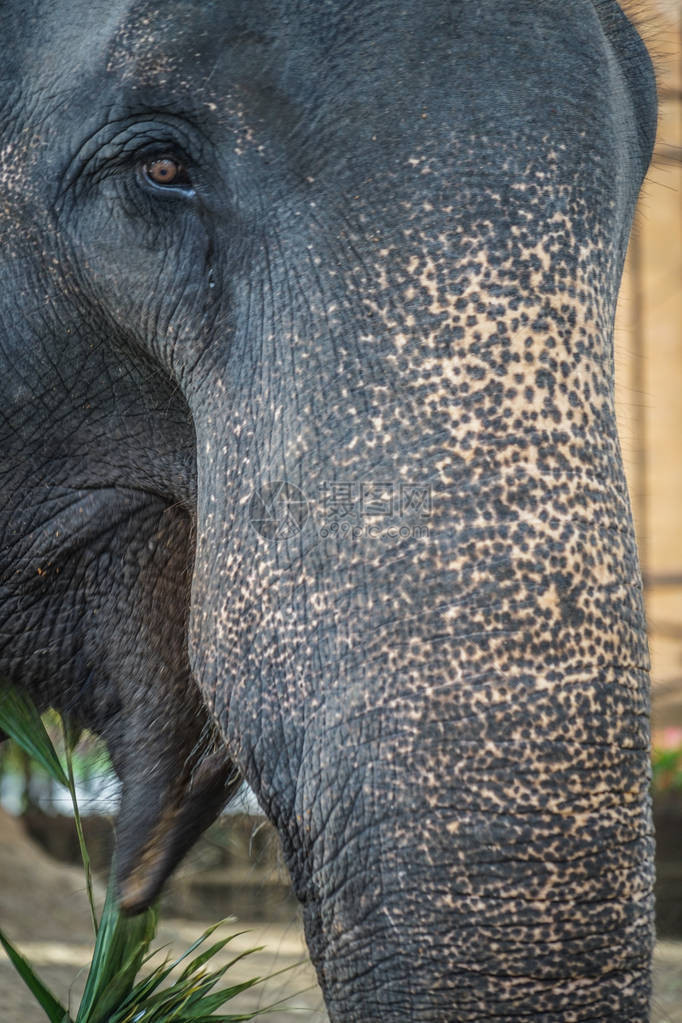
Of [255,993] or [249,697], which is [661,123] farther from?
[255,993]

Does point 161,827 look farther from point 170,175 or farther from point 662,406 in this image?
point 662,406

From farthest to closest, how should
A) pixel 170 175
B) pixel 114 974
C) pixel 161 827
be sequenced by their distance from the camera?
pixel 114 974, pixel 161 827, pixel 170 175

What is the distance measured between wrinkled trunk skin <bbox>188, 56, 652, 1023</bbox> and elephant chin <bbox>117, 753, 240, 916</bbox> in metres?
0.37

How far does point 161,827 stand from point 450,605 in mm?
698

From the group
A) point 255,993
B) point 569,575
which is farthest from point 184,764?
point 255,993

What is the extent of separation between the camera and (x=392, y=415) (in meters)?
1.24

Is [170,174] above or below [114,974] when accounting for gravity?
above

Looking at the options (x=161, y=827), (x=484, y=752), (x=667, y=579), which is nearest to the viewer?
(x=484, y=752)

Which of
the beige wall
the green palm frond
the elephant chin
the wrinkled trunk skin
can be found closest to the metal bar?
the beige wall

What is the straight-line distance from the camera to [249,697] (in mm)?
1295

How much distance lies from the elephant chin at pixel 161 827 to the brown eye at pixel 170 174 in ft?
2.43

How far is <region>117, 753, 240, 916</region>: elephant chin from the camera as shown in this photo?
5.33ft

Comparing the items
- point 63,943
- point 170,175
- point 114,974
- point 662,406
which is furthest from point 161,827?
point 662,406

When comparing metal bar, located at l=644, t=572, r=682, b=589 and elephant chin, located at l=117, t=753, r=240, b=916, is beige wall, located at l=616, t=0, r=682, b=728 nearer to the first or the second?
metal bar, located at l=644, t=572, r=682, b=589
